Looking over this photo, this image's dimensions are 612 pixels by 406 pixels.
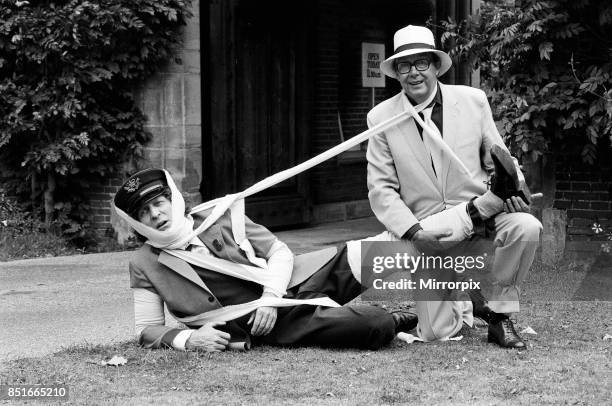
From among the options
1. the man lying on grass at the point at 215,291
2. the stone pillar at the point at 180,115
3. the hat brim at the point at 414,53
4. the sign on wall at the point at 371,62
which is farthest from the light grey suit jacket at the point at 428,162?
the sign on wall at the point at 371,62

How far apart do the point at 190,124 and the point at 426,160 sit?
502 centimetres

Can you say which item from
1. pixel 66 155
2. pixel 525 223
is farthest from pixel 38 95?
pixel 525 223

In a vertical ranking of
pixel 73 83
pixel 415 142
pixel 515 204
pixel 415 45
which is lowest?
pixel 515 204

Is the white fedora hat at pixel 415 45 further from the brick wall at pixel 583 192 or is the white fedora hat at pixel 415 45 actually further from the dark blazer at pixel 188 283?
the brick wall at pixel 583 192

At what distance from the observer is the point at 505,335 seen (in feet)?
20.4

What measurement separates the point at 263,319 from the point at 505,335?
131 centimetres

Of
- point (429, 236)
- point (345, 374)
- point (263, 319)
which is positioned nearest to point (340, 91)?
point (429, 236)

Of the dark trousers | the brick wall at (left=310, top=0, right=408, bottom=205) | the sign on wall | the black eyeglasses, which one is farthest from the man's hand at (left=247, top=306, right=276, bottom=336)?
the sign on wall

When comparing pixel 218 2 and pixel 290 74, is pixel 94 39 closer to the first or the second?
pixel 218 2

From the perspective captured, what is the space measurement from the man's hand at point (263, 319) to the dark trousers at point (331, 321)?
0.38ft

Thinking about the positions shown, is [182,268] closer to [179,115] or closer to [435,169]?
[435,169]

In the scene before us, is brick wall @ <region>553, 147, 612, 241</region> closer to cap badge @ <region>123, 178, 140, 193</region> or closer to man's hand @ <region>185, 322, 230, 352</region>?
man's hand @ <region>185, 322, 230, 352</region>

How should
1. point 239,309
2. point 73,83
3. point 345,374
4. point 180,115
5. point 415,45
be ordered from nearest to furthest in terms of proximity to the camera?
point 345,374, point 239,309, point 415,45, point 73,83, point 180,115

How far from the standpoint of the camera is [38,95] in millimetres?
10781
